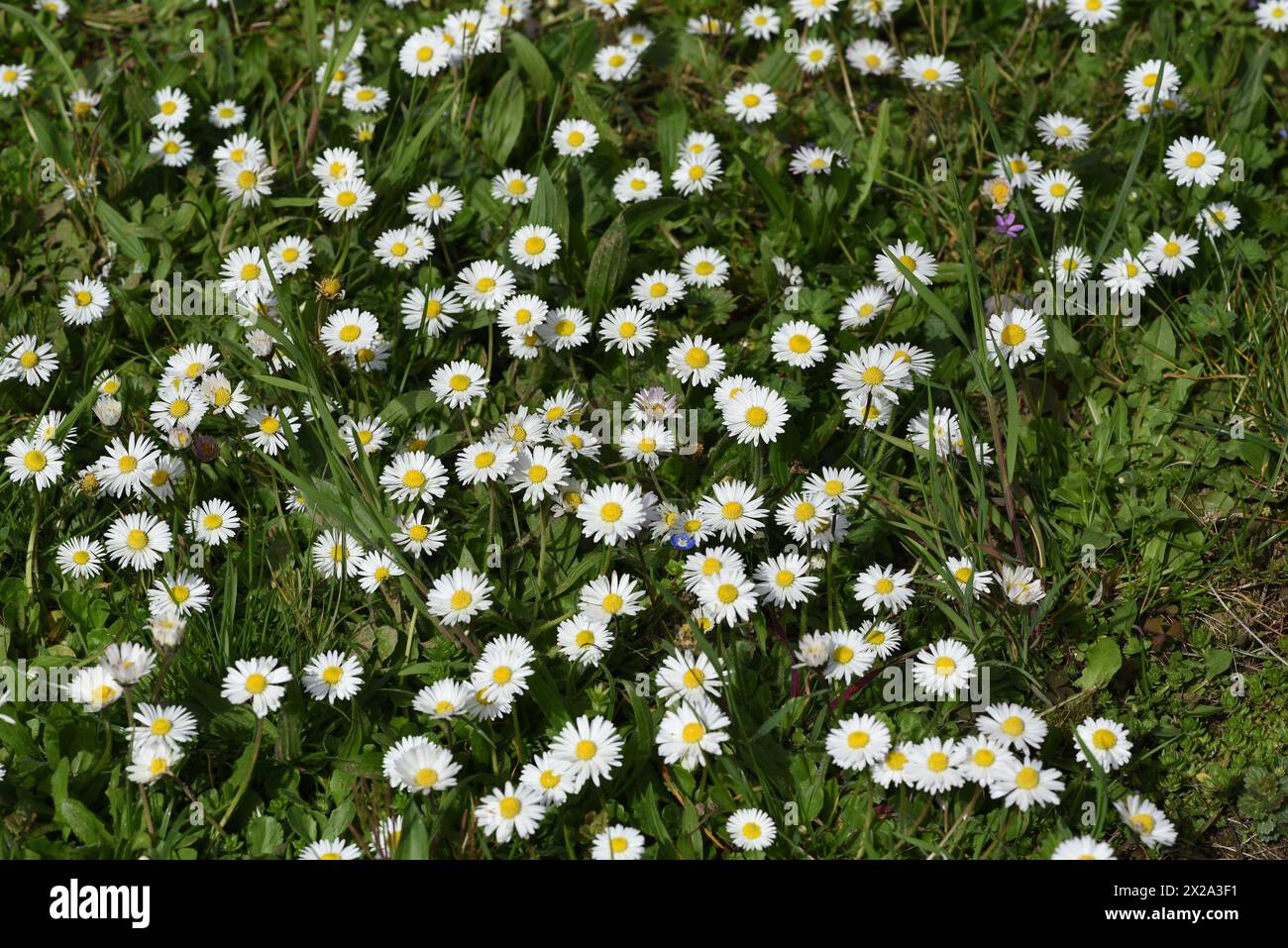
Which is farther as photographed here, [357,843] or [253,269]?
[253,269]

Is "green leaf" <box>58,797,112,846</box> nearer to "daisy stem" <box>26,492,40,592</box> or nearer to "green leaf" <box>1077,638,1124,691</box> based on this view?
"daisy stem" <box>26,492,40,592</box>

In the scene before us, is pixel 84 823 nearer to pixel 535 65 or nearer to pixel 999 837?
pixel 999 837

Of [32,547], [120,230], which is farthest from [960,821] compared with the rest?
[120,230]

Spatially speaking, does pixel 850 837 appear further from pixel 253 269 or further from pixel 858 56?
pixel 858 56

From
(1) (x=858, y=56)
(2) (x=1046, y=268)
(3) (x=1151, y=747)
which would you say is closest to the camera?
(3) (x=1151, y=747)

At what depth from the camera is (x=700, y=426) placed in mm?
3986

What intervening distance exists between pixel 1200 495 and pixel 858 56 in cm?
215

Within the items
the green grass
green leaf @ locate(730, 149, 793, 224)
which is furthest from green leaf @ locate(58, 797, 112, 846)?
green leaf @ locate(730, 149, 793, 224)

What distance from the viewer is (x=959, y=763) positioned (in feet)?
10.2

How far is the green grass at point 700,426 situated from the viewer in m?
3.30

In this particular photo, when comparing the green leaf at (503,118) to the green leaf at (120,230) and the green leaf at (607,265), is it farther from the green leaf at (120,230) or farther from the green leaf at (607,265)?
the green leaf at (120,230)

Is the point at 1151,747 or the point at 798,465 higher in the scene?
the point at 798,465

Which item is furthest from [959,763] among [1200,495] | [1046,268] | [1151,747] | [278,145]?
[278,145]
